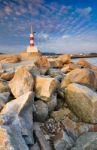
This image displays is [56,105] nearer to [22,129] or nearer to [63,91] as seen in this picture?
[63,91]

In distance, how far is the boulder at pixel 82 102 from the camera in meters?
6.45

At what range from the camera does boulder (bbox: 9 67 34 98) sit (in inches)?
261

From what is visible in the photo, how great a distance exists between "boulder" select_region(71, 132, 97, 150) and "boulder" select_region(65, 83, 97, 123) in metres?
0.49

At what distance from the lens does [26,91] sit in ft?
21.7

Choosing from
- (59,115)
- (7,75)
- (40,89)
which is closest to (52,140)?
(59,115)

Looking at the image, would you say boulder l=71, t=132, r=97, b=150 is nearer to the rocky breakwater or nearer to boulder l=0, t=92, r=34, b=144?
the rocky breakwater

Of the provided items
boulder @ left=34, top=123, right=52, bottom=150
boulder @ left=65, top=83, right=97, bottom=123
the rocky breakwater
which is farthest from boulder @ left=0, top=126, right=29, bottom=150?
boulder @ left=65, top=83, right=97, bottom=123

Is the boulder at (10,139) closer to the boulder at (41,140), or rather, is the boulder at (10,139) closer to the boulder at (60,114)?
the boulder at (41,140)

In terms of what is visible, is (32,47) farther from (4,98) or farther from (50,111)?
(4,98)

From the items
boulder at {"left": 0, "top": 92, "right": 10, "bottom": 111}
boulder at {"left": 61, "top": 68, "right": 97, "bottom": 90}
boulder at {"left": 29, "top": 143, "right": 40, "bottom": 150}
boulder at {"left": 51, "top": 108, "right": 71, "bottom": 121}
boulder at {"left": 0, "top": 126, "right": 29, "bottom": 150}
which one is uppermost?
boulder at {"left": 61, "top": 68, "right": 97, "bottom": 90}

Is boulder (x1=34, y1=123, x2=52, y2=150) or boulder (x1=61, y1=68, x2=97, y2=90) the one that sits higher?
boulder (x1=61, y1=68, x2=97, y2=90)

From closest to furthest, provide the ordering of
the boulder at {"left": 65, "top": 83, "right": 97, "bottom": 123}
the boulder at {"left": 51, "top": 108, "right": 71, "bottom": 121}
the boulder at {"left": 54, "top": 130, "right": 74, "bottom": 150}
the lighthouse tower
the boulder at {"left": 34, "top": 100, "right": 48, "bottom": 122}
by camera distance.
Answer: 1. the boulder at {"left": 54, "top": 130, "right": 74, "bottom": 150}
2. the boulder at {"left": 34, "top": 100, "right": 48, "bottom": 122}
3. the boulder at {"left": 65, "top": 83, "right": 97, "bottom": 123}
4. the boulder at {"left": 51, "top": 108, "right": 71, "bottom": 121}
5. the lighthouse tower

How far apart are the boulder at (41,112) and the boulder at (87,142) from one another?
2.69 feet

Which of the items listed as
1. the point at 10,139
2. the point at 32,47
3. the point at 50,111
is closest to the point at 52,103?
the point at 50,111
